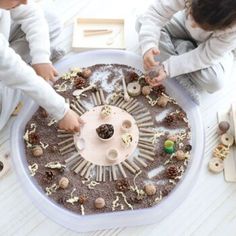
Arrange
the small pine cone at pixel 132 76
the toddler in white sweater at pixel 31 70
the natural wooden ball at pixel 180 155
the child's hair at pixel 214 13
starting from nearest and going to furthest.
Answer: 1. the child's hair at pixel 214 13
2. the toddler in white sweater at pixel 31 70
3. the natural wooden ball at pixel 180 155
4. the small pine cone at pixel 132 76

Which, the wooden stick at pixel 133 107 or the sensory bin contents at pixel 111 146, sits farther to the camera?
the wooden stick at pixel 133 107

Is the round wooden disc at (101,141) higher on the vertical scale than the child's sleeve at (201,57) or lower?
lower

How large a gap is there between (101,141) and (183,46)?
1.11ft

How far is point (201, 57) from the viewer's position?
3.55ft

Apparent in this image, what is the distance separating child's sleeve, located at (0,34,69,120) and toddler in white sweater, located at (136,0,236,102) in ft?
0.89

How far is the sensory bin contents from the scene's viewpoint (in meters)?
1.03

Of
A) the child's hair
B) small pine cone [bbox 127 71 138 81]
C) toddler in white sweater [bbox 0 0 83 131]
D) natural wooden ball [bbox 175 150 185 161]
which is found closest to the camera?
the child's hair

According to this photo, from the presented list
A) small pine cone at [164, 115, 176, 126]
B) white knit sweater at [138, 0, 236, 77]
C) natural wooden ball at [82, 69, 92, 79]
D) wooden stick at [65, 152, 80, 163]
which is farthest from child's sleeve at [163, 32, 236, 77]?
wooden stick at [65, 152, 80, 163]

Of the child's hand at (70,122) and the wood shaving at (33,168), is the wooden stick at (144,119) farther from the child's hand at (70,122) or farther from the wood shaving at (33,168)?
the wood shaving at (33,168)

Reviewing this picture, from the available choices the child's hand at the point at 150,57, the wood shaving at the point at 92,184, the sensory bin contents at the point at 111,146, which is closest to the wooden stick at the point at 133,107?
the sensory bin contents at the point at 111,146

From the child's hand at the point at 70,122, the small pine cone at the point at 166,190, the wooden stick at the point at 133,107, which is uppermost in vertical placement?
the child's hand at the point at 70,122

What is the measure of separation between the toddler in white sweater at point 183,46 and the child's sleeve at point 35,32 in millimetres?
249

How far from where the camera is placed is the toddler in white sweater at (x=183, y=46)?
1.06 metres

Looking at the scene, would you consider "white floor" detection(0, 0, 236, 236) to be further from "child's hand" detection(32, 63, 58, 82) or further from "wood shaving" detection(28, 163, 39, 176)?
"child's hand" detection(32, 63, 58, 82)
